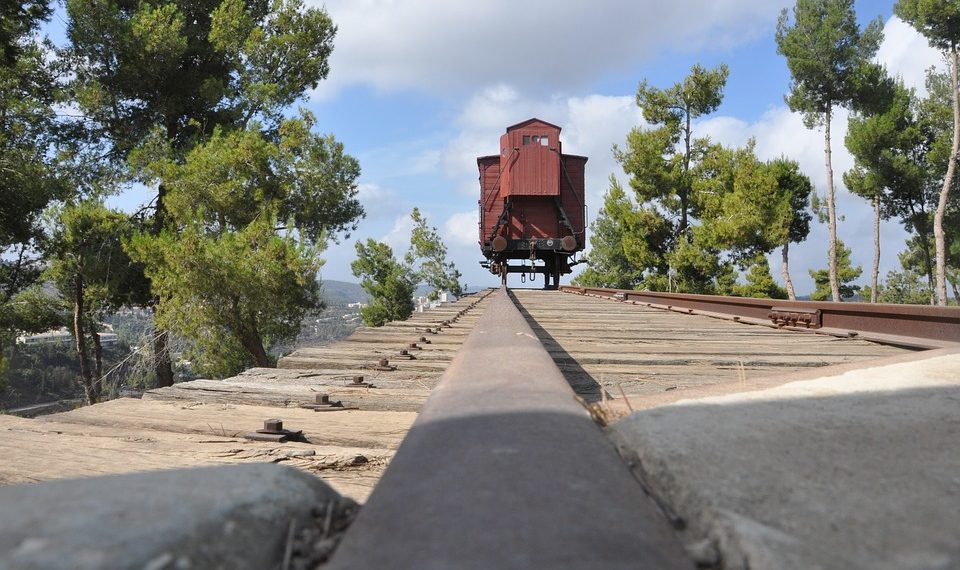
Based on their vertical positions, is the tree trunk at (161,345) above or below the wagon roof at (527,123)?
below

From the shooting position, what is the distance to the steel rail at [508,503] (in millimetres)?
561

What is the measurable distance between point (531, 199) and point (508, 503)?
1822cm

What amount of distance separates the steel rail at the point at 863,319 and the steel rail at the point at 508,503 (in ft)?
8.84

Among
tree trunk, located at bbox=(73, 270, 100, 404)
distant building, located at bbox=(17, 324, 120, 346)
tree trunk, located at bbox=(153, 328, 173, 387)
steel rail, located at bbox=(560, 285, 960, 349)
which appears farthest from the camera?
distant building, located at bbox=(17, 324, 120, 346)

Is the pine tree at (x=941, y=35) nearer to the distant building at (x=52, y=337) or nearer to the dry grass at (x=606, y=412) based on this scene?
the dry grass at (x=606, y=412)

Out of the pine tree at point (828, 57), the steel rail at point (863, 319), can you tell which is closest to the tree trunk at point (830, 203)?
the pine tree at point (828, 57)

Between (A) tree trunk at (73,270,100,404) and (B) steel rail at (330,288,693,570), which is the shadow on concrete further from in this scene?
(A) tree trunk at (73,270,100,404)

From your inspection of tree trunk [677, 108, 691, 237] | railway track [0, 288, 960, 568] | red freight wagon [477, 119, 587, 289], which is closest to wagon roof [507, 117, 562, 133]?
red freight wagon [477, 119, 587, 289]

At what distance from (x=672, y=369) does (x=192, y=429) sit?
6.68ft

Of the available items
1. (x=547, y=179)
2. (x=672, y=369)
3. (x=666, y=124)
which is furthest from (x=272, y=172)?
(x=666, y=124)

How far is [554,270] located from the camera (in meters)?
19.5

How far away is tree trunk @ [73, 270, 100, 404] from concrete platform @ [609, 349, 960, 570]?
1625cm

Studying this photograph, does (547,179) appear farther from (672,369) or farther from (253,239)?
(672,369)

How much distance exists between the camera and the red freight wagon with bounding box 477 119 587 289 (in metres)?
18.1
